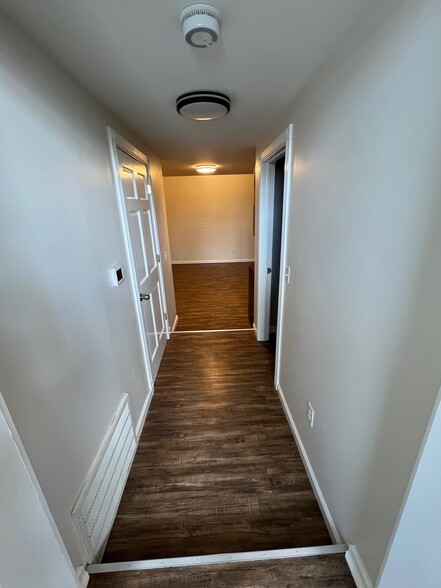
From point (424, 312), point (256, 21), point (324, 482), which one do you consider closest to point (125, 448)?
point (324, 482)

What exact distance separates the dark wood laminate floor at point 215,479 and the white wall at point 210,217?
5.09 metres

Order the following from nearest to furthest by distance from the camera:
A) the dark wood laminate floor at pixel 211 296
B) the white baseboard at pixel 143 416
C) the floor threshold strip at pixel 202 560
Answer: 1. the floor threshold strip at pixel 202 560
2. the white baseboard at pixel 143 416
3. the dark wood laminate floor at pixel 211 296

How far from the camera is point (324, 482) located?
4.56 ft

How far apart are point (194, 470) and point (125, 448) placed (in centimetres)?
47

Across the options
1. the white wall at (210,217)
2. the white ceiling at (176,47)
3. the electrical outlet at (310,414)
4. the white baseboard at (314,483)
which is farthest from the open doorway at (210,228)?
the white ceiling at (176,47)

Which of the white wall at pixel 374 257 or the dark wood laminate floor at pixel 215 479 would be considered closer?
the white wall at pixel 374 257

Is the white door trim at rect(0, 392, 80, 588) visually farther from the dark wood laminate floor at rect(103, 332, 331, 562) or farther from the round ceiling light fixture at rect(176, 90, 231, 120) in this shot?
the round ceiling light fixture at rect(176, 90, 231, 120)

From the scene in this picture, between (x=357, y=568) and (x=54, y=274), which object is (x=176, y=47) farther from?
(x=357, y=568)

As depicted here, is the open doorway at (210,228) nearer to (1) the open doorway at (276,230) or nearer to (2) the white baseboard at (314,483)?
(1) the open doorway at (276,230)

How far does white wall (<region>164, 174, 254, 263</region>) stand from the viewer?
22.0 feet

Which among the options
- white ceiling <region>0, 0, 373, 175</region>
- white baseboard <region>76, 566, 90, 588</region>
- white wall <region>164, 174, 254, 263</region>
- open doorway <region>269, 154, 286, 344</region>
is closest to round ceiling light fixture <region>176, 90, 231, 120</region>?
white ceiling <region>0, 0, 373, 175</region>

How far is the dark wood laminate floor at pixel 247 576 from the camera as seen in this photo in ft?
3.35

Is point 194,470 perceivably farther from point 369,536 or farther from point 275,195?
point 275,195

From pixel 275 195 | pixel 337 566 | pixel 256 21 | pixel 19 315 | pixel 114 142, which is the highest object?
pixel 256 21
